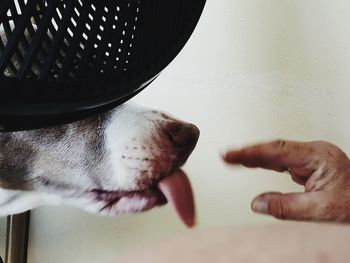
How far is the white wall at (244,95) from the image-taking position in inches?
28.6

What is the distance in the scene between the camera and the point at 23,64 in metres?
0.40

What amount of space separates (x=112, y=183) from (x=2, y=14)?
320 millimetres

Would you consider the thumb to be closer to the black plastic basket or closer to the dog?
the dog

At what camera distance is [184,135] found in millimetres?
730

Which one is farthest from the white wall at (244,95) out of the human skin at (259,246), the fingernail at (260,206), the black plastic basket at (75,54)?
the human skin at (259,246)

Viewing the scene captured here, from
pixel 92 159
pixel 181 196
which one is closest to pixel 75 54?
pixel 92 159

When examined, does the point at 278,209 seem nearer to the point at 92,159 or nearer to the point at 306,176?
the point at 306,176

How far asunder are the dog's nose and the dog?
0.02 metres

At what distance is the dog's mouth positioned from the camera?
2.21ft

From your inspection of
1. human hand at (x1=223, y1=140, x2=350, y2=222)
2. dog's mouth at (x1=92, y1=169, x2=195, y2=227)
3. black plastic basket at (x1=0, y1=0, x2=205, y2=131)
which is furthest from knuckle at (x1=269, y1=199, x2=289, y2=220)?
black plastic basket at (x1=0, y1=0, x2=205, y2=131)

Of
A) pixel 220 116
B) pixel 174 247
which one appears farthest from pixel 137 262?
pixel 220 116

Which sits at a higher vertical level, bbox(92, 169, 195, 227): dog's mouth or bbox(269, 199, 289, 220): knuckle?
bbox(269, 199, 289, 220): knuckle

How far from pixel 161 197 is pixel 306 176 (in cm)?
21

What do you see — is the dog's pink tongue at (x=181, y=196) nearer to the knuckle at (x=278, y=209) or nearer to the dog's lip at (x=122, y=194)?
the dog's lip at (x=122, y=194)
